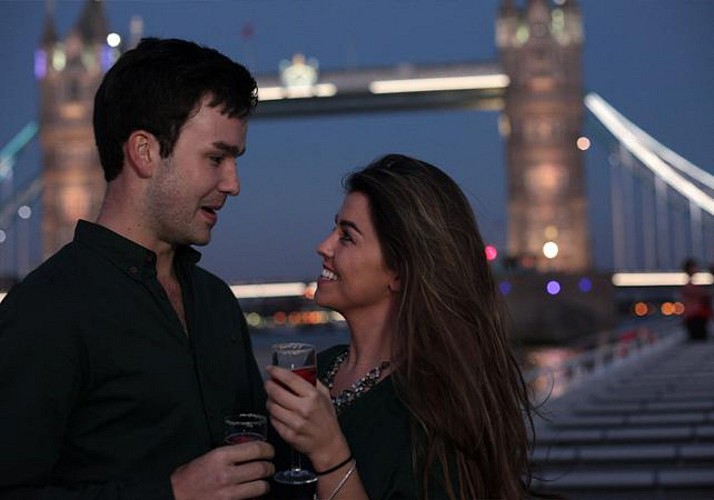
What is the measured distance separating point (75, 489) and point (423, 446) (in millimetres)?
478

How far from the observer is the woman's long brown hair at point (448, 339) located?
147 cm

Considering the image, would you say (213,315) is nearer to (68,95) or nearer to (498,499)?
(498,499)

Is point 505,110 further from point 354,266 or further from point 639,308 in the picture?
point 354,266

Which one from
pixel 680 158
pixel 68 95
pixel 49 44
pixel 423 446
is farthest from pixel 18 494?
pixel 49 44

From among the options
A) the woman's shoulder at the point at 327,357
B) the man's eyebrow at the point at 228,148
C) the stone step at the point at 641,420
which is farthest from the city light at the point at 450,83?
the man's eyebrow at the point at 228,148

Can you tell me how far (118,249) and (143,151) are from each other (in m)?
0.14

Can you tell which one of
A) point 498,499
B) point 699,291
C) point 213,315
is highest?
point 213,315

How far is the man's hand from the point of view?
129 cm

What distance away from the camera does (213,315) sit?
1.59 m

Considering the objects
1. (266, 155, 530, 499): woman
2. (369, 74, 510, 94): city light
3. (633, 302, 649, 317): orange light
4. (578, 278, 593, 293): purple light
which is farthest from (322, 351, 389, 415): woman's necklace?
(633, 302, 649, 317): orange light

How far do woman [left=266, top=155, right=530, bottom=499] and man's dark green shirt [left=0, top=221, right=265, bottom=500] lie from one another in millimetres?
167

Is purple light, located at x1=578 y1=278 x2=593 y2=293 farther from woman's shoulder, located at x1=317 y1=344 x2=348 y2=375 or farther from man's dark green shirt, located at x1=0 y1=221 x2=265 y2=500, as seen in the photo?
man's dark green shirt, located at x1=0 y1=221 x2=265 y2=500

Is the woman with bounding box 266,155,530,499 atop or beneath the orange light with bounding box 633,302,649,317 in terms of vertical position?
atop

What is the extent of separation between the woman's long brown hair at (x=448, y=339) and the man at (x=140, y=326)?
0.83 ft
